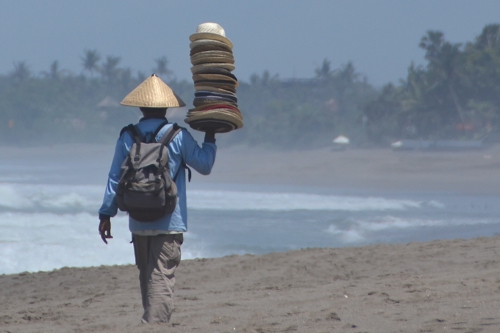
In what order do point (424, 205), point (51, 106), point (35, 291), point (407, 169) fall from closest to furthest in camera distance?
1. point (35, 291)
2. point (424, 205)
3. point (407, 169)
4. point (51, 106)

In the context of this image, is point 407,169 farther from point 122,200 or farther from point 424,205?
point 122,200

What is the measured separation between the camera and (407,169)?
4222 centimetres

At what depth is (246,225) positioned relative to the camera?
17609mm

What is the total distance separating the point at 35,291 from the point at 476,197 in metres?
23.8

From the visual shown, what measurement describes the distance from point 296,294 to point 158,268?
6.52ft

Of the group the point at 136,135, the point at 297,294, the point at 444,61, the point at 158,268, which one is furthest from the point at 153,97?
the point at 444,61

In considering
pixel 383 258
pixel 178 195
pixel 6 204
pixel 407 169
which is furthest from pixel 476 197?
pixel 178 195

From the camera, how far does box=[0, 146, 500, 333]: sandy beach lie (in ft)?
14.5

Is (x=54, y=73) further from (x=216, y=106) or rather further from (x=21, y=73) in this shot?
(x=216, y=106)

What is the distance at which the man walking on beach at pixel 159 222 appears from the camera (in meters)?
4.27

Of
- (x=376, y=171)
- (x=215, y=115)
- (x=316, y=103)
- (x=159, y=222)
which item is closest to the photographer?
(x=159, y=222)

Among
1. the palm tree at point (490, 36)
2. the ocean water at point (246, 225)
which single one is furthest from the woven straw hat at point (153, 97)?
the palm tree at point (490, 36)

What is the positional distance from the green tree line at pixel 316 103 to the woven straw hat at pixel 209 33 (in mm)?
49854

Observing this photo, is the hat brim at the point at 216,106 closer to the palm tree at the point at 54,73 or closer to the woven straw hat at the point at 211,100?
the woven straw hat at the point at 211,100
